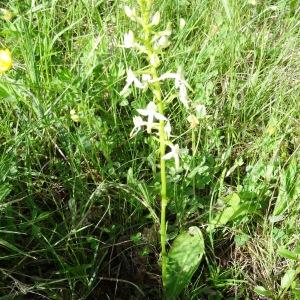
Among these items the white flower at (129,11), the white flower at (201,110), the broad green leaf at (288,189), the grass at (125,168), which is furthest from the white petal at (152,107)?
the broad green leaf at (288,189)

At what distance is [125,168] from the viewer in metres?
1.70

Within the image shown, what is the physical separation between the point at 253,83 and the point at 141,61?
0.46 meters

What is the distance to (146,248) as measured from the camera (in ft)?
4.96

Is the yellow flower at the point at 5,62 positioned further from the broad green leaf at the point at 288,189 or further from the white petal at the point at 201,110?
the broad green leaf at the point at 288,189

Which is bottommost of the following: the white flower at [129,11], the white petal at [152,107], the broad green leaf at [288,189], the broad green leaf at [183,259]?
the broad green leaf at [183,259]

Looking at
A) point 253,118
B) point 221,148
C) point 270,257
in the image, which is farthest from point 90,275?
point 253,118

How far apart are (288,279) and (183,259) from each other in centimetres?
33

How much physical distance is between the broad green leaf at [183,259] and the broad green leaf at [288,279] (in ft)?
0.89

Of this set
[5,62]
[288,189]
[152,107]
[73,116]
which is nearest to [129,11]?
[152,107]

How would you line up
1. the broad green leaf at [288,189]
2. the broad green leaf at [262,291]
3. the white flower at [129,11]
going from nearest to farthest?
→ the white flower at [129,11] < the broad green leaf at [262,291] < the broad green leaf at [288,189]

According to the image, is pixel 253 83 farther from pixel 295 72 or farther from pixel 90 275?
pixel 90 275

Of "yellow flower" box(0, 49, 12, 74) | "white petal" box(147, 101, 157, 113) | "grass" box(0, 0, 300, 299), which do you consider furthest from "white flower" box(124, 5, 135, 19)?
"yellow flower" box(0, 49, 12, 74)

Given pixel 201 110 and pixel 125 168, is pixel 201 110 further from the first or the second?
pixel 125 168

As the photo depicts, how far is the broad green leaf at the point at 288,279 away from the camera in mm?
1462
